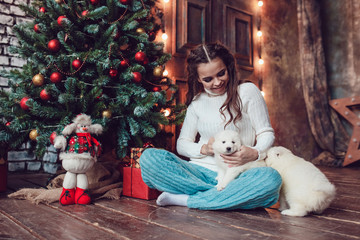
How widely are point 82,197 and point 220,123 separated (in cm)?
77

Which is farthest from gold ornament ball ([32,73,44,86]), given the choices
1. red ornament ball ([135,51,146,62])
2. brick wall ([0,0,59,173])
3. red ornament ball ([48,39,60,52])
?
brick wall ([0,0,59,173])

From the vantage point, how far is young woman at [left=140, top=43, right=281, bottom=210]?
50.9 inches

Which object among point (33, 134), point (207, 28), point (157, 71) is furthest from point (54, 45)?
point (207, 28)

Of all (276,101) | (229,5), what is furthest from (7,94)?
(276,101)

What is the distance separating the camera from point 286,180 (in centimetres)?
132

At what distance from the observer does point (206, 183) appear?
1.51 metres

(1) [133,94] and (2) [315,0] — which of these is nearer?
(1) [133,94]

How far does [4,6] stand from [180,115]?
183cm

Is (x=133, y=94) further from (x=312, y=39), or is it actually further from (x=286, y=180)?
(x=312, y=39)

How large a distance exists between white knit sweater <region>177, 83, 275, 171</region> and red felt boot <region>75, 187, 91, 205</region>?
52 cm

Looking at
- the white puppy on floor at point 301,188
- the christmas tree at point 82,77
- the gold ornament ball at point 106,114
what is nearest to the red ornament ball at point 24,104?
the christmas tree at point 82,77

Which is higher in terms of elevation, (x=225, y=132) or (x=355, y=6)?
(x=355, y=6)

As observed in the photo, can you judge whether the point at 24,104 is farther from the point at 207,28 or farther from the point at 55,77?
the point at 207,28

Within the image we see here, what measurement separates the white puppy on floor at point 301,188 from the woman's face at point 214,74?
434 millimetres
